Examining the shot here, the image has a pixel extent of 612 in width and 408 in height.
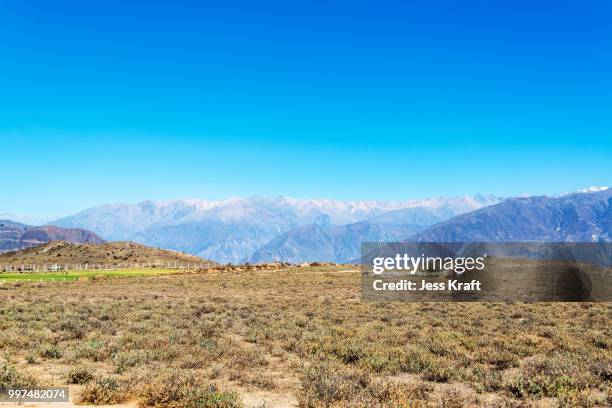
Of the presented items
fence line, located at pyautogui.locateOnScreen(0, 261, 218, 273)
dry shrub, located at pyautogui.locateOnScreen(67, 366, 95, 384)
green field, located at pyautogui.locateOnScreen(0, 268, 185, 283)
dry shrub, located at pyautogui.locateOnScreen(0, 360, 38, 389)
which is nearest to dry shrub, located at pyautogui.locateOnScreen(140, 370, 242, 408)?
dry shrub, located at pyautogui.locateOnScreen(67, 366, 95, 384)

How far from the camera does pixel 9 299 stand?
3441cm

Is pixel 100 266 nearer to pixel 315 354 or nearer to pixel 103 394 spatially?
pixel 315 354

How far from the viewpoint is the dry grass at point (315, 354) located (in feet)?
38.8

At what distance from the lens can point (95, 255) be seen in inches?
4414

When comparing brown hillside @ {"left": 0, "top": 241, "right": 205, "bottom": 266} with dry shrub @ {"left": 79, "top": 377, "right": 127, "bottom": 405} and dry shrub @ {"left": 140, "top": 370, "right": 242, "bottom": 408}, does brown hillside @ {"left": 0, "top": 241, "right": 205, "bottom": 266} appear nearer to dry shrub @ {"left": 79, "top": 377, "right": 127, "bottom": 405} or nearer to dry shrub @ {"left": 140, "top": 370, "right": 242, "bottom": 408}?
dry shrub @ {"left": 79, "top": 377, "right": 127, "bottom": 405}

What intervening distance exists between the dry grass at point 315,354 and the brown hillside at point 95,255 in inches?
3287

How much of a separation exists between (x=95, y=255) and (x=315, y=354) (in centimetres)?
10838

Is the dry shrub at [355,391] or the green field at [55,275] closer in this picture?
the dry shrub at [355,391]

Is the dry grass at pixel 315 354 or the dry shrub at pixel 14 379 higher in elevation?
the dry shrub at pixel 14 379

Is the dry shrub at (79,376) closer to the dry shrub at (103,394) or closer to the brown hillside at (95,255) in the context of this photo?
the dry shrub at (103,394)

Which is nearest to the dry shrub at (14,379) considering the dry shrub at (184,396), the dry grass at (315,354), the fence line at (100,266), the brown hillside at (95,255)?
the dry grass at (315,354)

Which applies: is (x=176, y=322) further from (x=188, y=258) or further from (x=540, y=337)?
(x=188, y=258)

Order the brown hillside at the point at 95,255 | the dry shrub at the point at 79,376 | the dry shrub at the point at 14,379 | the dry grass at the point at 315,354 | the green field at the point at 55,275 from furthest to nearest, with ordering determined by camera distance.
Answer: the brown hillside at the point at 95,255, the green field at the point at 55,275, the dry shrub at the point at 79,376, the dry shrub at the point at 14,379, the dry grass at the point at 315,354

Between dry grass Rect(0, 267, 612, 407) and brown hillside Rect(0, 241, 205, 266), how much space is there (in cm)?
8350
